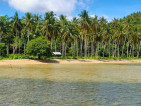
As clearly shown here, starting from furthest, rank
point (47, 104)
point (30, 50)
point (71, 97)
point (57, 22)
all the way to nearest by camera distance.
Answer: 1. point (57, 22)
2. point (30, 50)
3. point (71, 97)
4. point (47, 104)

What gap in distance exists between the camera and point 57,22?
66938 mm

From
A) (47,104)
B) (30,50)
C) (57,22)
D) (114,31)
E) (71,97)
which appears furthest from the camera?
(114,31)

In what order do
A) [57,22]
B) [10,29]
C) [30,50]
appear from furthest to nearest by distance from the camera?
[10,29] → [57,22] → [30,50]

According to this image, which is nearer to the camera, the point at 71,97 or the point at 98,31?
the point at 71,97

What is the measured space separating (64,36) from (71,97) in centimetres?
5621

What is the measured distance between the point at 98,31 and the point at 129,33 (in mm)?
15969

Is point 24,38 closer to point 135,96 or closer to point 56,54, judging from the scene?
point 56,54

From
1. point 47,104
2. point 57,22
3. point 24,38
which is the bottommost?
point 47,104

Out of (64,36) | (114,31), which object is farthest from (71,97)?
(114,31)

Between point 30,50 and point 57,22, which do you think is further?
point 57,22

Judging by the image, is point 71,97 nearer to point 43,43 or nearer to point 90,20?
point 43,43

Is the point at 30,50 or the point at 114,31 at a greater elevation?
the point at 114,31

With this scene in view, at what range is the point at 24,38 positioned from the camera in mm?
74188

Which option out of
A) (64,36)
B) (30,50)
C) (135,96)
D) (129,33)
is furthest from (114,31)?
(135,96)
